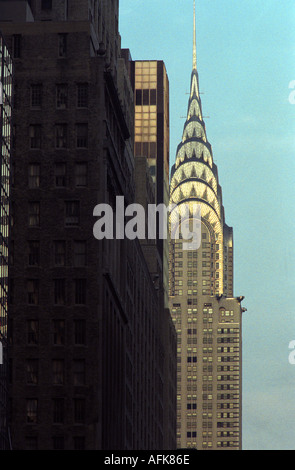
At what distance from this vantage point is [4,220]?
125312 millimetres

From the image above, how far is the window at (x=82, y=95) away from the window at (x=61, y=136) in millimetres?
3133

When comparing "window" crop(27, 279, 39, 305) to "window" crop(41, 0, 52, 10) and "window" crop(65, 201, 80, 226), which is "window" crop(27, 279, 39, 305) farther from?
"window" crop(41, 0, 52, 10)

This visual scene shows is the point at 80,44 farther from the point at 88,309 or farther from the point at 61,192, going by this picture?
the point at 88,309

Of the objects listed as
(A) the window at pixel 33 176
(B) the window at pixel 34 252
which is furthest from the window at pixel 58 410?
(A) the window at pixel 33 176

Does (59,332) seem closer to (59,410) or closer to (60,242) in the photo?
(59,410)

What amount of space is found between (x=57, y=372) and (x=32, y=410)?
16.0ft

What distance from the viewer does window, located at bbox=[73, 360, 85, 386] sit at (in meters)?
140

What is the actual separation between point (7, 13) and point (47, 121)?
1443cm

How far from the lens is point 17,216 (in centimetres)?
14300

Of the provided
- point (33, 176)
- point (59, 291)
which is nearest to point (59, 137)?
point (33, 176)

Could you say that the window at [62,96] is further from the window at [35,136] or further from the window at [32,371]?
the window at [32,371]

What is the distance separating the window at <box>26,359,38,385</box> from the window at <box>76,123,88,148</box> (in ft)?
79.6

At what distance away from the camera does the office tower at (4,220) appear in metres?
121
